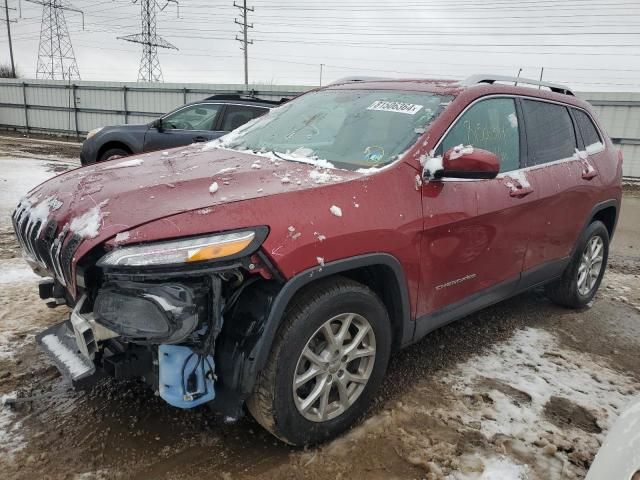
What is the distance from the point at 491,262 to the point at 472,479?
1365 mm

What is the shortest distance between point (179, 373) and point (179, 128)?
7.22 meters

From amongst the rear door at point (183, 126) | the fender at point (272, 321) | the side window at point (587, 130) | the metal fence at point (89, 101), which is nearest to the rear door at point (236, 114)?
the rear door at point (183, 126)

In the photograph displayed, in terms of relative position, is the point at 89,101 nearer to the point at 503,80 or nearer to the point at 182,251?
the point at 503,80

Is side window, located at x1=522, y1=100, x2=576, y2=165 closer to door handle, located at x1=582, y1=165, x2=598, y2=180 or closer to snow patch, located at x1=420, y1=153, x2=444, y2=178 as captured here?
door handle, located at x1=582, y1=165, x2=598, y2=180

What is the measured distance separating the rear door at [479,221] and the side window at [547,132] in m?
0.17

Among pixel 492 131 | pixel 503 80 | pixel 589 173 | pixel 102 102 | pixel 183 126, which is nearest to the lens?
pixel 492 131

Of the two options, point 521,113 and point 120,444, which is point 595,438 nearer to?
point 521,113

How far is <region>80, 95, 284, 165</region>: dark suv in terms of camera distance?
8.48 meters

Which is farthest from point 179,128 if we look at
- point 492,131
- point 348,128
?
point 492,131

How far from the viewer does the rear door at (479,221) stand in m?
2.73

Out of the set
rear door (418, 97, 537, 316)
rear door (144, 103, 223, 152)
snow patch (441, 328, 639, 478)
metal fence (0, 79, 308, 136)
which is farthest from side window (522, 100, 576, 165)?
metal fence (0, 79, 308, 136)

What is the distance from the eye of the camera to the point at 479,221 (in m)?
2.96

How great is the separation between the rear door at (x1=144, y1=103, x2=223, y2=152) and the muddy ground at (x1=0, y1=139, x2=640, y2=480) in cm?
497

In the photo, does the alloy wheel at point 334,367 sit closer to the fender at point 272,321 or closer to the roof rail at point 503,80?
the fender at point 272,321
